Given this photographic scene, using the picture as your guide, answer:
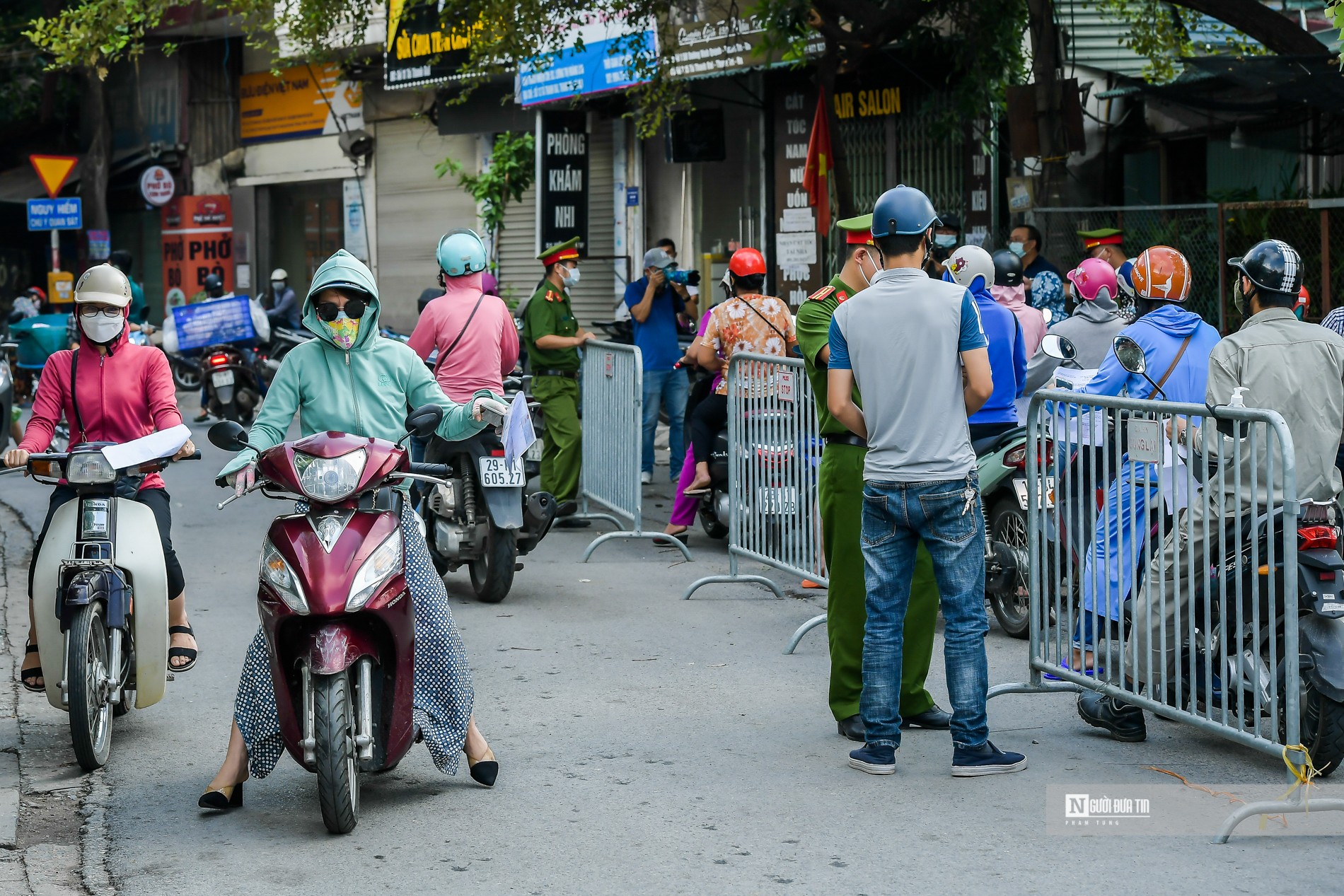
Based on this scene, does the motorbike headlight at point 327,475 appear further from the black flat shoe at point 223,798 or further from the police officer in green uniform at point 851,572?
the police officer in green uniform at point 851,572

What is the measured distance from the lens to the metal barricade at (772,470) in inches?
316

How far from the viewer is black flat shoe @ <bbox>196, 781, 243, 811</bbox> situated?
521 cm

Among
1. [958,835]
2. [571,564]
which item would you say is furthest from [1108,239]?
[958,835]

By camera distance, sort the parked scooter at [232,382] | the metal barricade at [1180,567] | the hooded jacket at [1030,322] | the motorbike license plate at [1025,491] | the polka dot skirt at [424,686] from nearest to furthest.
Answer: the metal barricade at [1180,567]
the polka dot skirt at [424,686]
the motorbike license plate at [1025,491]
the hooded jacket at [1030,322]
the parked scooter at [232,382]

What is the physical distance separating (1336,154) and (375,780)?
841cm

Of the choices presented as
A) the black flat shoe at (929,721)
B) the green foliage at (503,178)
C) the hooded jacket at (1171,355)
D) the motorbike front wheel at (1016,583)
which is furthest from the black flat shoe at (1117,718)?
the green foliage at (503,178)

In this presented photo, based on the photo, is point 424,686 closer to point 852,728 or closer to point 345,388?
point 345,388

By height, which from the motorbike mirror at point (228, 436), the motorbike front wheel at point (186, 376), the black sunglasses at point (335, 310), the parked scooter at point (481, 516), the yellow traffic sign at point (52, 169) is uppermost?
the yellow traffic sign at point (52, 169)

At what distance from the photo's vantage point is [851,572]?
607 centimetres

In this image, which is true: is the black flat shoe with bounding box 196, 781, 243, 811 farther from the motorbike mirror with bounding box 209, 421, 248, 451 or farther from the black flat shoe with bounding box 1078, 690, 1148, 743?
the black flat shoe with bounding box 1078, 690, 1148, 743

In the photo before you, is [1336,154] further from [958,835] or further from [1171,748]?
[958,835]

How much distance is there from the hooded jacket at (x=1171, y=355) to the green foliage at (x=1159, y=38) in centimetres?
795

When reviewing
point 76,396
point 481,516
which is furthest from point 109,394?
point 481,516

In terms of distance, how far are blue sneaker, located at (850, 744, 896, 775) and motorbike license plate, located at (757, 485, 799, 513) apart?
2660 millimetres
